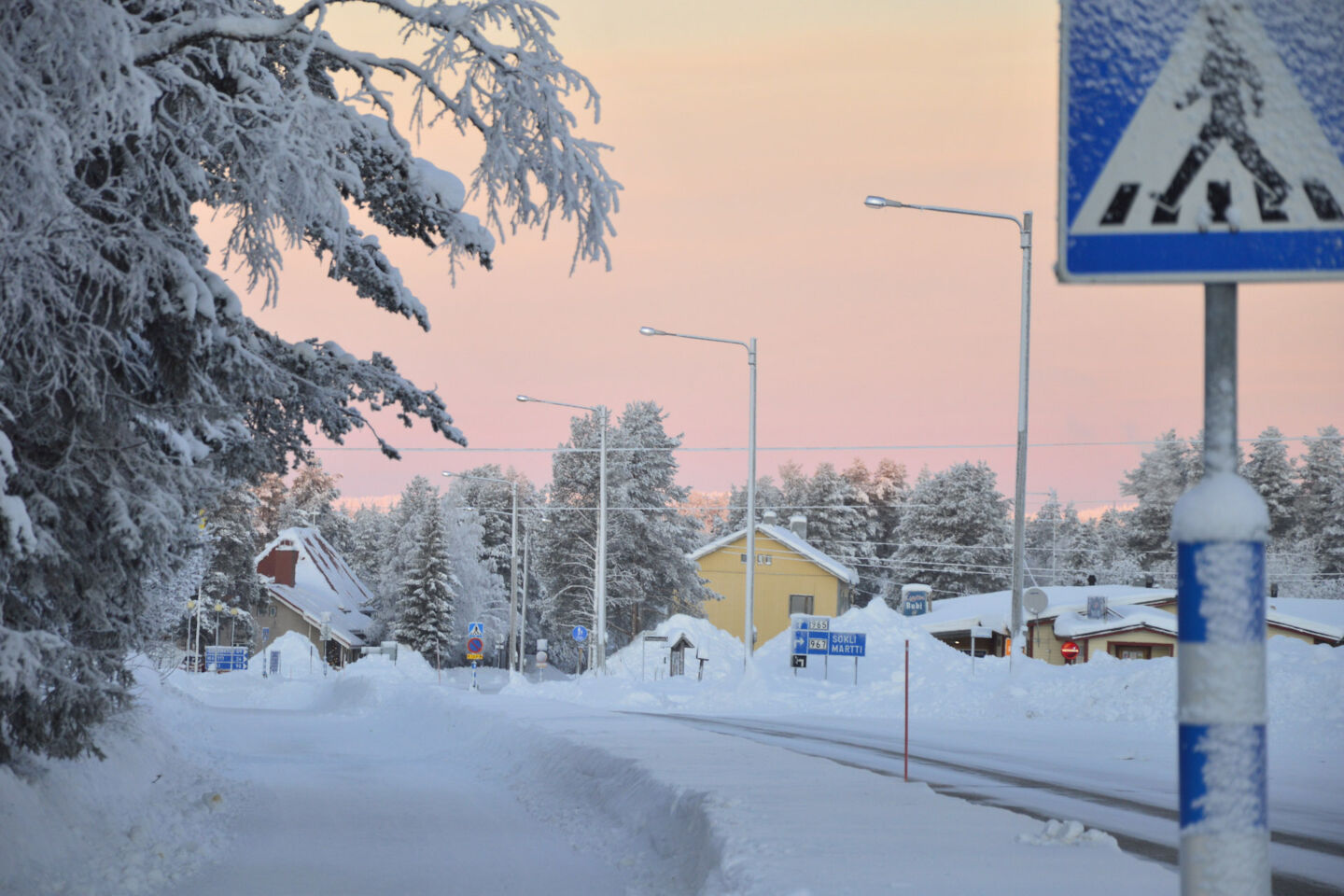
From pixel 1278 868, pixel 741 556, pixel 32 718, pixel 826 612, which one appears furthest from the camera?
pixel 741 556

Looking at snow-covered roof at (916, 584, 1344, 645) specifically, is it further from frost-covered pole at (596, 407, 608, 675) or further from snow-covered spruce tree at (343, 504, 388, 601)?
snow-covered spruce tree at (343, 504, 388, 601)

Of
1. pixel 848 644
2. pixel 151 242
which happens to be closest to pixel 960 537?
pixel 848 644

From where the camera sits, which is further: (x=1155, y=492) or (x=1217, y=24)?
(x=1155, y=492)

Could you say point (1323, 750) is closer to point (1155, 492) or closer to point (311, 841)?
point (311, 841)

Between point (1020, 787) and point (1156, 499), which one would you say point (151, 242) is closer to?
point (1020, 787)

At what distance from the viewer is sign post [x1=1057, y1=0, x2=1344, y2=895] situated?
2377 mm

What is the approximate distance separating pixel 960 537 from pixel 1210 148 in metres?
94.1

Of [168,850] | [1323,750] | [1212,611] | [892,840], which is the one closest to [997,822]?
[892,840]

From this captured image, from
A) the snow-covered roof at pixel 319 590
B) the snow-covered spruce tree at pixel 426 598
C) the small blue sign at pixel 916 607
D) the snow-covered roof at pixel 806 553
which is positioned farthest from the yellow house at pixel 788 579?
the snow-covered roof at pixel 319 590

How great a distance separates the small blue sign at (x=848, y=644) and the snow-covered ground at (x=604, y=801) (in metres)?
7.25

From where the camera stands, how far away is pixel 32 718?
7988 mm

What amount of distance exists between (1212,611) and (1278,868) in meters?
7.50

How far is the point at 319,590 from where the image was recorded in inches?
3452

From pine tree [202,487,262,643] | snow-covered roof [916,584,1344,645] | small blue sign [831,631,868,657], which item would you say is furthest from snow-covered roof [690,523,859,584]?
small blue sign [831,631,868,657]
